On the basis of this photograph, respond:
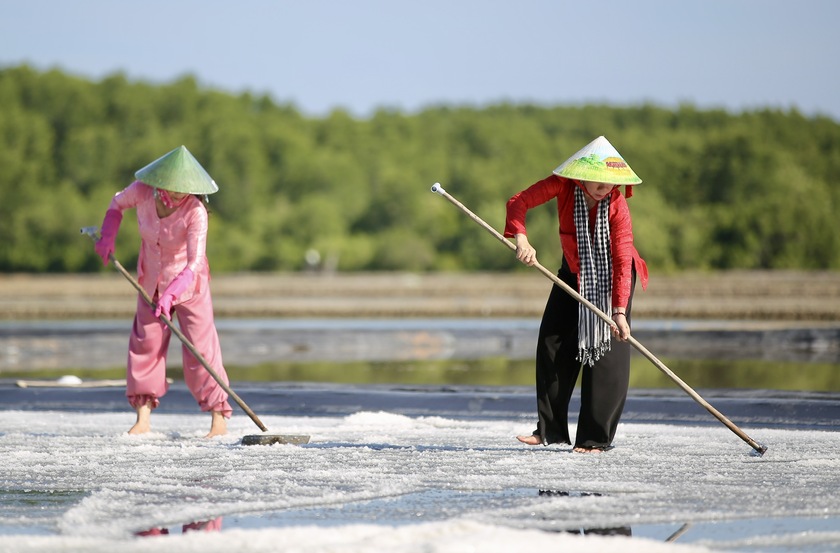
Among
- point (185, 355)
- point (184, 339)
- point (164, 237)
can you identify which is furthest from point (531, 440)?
point (164, 237)

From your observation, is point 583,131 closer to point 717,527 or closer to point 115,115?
point 115,115

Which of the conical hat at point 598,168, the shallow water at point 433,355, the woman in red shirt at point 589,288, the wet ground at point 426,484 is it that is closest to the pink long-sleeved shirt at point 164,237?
the wet ground at point 426,484

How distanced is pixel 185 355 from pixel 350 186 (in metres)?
69.7

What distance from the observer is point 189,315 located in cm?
753

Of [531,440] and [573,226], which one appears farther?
[531,440]

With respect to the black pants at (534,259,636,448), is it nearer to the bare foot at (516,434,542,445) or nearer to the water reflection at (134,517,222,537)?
the bare foot at (516,434,542,445)

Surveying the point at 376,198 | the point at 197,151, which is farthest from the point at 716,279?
the point at 197,151

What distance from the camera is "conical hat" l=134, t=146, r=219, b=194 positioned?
7266 mm

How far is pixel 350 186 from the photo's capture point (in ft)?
253

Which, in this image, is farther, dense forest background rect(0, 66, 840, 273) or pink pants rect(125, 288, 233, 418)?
dense forest background rect(0, 66, 840, 273)

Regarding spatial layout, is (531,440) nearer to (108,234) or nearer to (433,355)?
(108,234)

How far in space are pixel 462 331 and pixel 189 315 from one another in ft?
37.2

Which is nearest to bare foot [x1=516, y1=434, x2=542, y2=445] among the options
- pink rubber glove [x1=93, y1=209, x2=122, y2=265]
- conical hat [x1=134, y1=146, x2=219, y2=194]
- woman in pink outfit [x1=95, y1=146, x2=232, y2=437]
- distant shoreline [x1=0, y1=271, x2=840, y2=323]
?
woman in pink outfit [x1=95, y1=146, x2=232, y2=437]

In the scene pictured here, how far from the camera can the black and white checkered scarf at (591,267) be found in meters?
6.46
